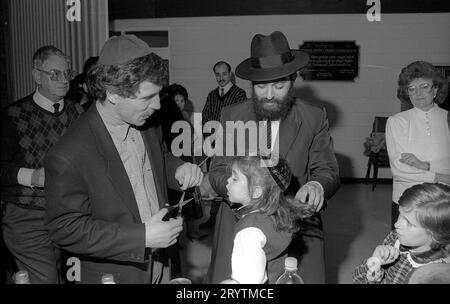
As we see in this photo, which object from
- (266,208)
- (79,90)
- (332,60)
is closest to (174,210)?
(266,208)

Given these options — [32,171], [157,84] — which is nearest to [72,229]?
[157,84]

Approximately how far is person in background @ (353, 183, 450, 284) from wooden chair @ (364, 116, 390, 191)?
4917 millimetres

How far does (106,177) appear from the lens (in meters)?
1.46

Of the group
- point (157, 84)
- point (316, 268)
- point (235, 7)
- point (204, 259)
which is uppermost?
→ point (235, 7)

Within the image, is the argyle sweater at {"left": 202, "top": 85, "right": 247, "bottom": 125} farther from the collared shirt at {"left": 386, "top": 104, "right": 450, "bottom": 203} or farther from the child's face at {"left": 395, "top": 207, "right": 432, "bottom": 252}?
the child's face at {"left": 395, "top": 207, "right": 432, "bottom": 252}

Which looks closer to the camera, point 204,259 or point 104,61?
point 104,61

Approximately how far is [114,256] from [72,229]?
0.50ft

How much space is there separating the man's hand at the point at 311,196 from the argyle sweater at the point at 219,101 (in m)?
3.57

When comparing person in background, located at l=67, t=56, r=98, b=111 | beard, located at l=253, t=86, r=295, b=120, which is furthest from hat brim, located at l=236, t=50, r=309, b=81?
person in background, located at l=67, t=56, r=98, b=111

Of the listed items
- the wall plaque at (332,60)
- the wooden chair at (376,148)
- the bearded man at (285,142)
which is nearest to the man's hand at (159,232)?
the bearded man at (285,142)

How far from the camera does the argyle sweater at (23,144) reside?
7.06 ft
